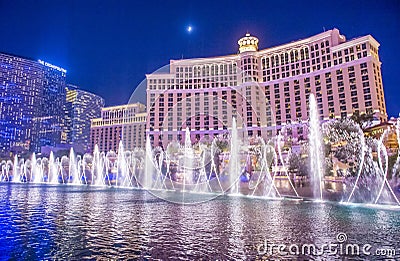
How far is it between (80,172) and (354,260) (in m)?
65.0

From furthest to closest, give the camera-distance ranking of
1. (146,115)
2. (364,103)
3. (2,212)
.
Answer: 1. (146,115)
2. (364,103)
3. (2,212)

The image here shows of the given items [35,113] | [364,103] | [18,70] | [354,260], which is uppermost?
[18,70]

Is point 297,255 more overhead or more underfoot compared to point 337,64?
more underfoot

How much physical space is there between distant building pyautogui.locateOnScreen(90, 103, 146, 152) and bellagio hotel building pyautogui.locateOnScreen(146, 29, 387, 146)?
907 centimetres

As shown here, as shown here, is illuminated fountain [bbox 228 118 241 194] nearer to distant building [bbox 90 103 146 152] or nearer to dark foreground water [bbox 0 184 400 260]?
dark foreground water [bbox 0 184 400 260]

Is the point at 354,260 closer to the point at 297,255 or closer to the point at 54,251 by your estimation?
the point at 297,255

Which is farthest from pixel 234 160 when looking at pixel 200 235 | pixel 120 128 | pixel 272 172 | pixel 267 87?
pixel 120 128

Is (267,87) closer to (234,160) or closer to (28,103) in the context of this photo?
(234,160)

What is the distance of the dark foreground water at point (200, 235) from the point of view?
831cm

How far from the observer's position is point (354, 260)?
7758 mm

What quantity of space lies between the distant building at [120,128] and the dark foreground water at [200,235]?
98.1 m

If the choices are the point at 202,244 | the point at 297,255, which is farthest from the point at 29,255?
the point at 297,255

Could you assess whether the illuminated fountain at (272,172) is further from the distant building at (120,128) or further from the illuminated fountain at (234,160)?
the distant building at (120,128)

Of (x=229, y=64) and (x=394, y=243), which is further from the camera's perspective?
(x=229, y=64)
